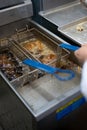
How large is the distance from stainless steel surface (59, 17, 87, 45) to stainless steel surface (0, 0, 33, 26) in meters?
0.18

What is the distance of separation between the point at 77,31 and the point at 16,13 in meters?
0.30

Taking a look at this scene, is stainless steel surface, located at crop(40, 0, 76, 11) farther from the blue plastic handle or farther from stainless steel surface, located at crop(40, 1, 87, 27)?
the blue plastic handle

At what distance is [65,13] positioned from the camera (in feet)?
3.73

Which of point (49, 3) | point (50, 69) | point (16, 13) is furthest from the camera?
point (49, 3)

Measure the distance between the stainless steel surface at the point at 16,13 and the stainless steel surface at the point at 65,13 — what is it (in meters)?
0.10

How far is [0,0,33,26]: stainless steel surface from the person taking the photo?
0.97 meters

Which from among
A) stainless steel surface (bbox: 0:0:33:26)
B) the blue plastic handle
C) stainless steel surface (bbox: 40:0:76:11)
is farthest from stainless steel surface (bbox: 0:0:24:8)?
the blue plastic handle

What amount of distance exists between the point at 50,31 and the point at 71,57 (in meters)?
0.18

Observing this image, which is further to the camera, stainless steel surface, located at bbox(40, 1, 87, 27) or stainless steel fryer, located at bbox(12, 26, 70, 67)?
stainless steel surface, located at bbox(40, 1, 87, 27)

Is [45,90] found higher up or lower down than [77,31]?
lower down

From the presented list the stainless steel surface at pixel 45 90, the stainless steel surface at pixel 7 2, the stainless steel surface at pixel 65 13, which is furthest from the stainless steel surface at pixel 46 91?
the stainless steel surface at pixel 7 2

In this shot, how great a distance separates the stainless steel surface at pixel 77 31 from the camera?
0.97m

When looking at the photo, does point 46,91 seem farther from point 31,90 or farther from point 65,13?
point 65,13

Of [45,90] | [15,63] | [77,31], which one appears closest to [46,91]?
[45,90]
